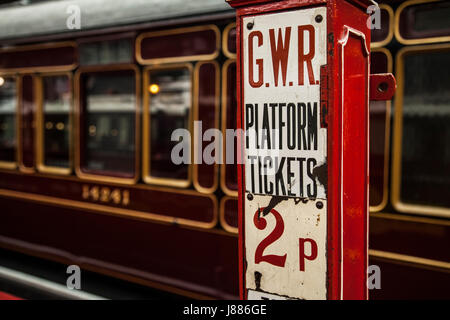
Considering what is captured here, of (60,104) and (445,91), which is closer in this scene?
A: (445,91)

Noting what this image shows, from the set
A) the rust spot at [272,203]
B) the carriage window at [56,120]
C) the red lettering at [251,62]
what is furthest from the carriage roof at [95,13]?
the rust spot at [272,203]

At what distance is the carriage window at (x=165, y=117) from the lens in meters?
3.21

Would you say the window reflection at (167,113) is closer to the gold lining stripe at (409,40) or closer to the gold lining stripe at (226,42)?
the gold lining stripe at (226,42)

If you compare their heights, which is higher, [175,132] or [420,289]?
[175,132]

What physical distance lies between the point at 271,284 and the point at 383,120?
5.06 ft

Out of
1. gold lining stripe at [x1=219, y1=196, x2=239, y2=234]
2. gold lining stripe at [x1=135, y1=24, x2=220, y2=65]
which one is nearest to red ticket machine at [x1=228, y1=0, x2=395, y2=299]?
gold lining stripe at [x1=219, y1=196, x2=239, y2=234]

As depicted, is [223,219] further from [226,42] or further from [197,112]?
[226,42]

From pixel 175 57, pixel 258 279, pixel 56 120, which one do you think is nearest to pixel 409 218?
pixel 258 279

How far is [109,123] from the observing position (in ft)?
12.1

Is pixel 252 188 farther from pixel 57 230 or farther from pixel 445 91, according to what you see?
pixel 57 230

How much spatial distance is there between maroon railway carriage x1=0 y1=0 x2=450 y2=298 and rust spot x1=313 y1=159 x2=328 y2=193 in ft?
4.79

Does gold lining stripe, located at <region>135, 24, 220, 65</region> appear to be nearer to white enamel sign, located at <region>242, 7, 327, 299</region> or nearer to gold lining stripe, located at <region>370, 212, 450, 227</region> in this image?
gold lining stripe, located at <region>370, 212, 450, 227</region>

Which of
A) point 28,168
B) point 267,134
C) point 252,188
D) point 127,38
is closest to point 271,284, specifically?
point 252,188
